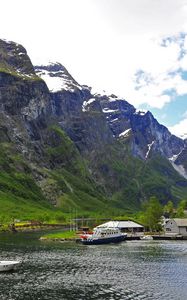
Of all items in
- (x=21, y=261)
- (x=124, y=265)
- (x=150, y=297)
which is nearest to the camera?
(x=150, y=297)

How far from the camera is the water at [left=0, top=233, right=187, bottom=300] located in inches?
3349

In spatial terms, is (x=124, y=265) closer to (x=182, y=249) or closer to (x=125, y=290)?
(x=125, y=290)

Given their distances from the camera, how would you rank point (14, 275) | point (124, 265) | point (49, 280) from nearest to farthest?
point (49, 280), point (14, 275), point (124, 265)

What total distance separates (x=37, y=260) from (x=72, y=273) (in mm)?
25010

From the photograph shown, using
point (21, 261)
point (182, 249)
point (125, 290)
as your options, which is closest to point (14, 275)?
point (21, 261)

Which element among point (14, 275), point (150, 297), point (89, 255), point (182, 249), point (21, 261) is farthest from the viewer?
point (182, 249)

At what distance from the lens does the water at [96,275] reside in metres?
85.1

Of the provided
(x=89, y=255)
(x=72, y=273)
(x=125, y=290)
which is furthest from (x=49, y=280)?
(x=89, y=255)

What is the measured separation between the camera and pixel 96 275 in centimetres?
10606

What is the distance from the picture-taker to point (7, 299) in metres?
81.4

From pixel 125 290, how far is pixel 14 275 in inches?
1227

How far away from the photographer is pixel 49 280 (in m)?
99.8

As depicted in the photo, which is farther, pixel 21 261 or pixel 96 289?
pixel 21 261

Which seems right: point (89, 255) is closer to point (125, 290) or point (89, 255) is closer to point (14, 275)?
point (14, 275)
